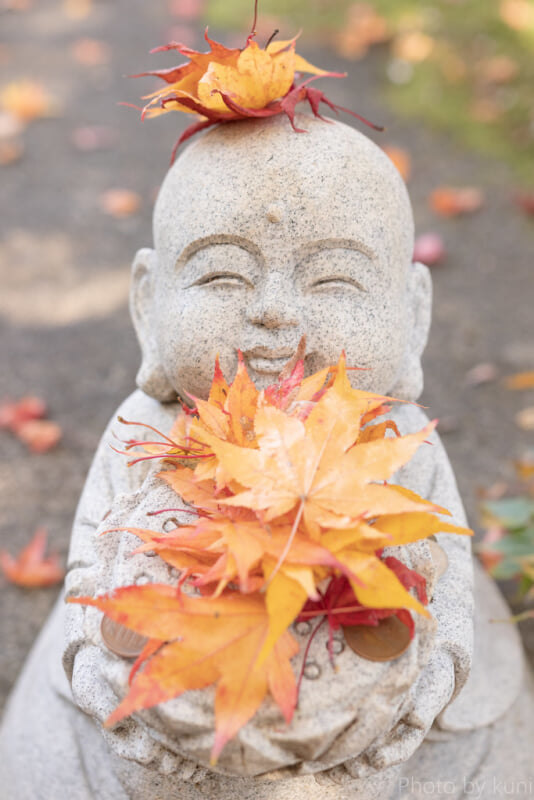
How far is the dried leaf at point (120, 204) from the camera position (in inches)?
220

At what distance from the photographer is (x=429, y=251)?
4895mm

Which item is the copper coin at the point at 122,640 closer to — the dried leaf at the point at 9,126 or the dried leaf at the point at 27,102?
the dried leaf at the point at 9,126

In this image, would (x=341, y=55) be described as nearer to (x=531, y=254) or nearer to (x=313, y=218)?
(x=531, y=254)

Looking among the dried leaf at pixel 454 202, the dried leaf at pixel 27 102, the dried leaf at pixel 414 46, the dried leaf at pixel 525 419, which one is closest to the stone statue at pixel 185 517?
the dried leaf at pixel 525 419

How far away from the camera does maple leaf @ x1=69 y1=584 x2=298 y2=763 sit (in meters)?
1.34

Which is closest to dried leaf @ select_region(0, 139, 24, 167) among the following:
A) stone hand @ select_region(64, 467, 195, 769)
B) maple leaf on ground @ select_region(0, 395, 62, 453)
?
maple leaf on ground @ select_region(0, 395, 62, 453)

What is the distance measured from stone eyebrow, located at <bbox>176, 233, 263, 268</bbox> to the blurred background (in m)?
1.52

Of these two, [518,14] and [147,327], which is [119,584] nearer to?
[147,327]

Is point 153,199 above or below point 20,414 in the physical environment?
above

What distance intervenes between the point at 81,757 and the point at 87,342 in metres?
2.70

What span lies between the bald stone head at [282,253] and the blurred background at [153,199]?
4.23 ft

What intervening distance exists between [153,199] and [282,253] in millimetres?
4055

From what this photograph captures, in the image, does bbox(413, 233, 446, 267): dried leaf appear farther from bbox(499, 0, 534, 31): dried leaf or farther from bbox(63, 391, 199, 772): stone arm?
bbox(63, 391, 199, 772): stone arm

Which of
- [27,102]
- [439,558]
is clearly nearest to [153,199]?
[27,102]
